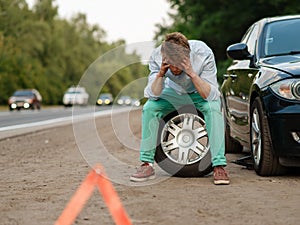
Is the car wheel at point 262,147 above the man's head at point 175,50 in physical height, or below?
below

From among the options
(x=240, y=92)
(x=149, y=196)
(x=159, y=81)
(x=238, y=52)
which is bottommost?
(x=149, y=196)

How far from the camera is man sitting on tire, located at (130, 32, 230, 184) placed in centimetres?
718

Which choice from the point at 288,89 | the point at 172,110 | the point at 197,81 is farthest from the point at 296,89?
the point at 172,110

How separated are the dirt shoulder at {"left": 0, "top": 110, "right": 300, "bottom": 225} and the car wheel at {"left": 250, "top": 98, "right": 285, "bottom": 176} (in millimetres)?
100

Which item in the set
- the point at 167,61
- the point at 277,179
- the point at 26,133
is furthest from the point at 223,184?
the point at 26,133

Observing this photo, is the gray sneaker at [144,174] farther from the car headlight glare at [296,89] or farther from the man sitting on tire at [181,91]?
the car headlight glare at [296,89]

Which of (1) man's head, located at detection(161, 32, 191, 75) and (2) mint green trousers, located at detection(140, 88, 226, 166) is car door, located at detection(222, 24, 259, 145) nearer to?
(2) mint green trousers, located at detection(140, 88, 226, 166)

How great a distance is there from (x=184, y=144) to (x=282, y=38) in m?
1.76

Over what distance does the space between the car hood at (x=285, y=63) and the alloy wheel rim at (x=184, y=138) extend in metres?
0.90

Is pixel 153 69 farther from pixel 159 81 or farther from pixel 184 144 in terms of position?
pixel 184 144

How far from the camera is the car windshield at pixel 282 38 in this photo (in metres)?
8.15

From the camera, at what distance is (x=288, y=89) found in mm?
7066

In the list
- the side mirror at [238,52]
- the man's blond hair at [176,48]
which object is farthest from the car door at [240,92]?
the man's blond hair at [176,48]

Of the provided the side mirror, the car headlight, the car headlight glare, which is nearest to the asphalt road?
the side mirror
